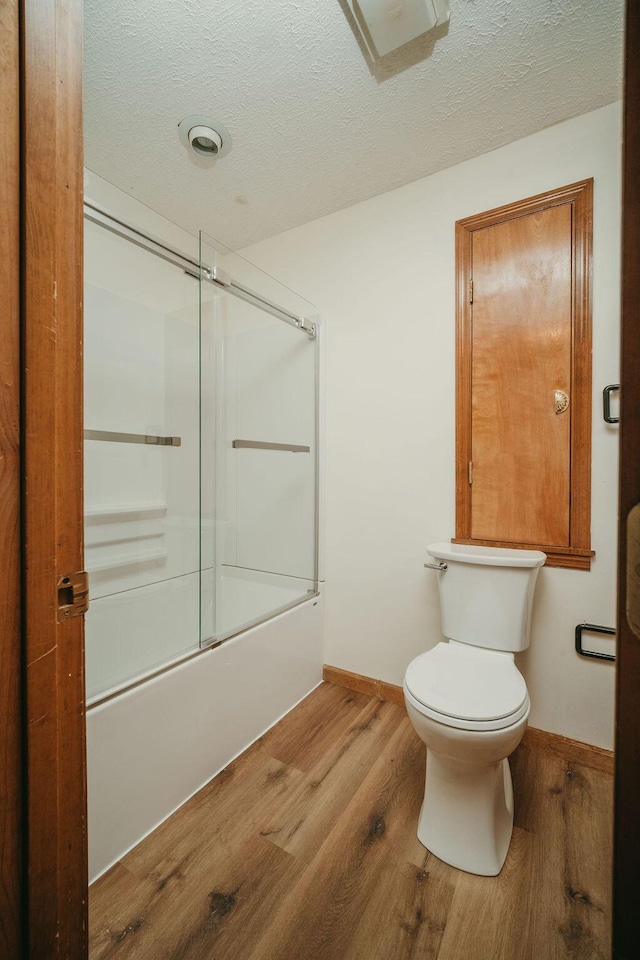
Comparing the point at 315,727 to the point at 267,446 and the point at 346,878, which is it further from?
the point at 267,446

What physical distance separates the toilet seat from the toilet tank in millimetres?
68

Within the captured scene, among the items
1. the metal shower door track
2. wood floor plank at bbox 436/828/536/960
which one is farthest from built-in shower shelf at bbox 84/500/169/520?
wood floor plank at bbox 436/828/536/960

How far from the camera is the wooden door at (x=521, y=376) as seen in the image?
5.02ft

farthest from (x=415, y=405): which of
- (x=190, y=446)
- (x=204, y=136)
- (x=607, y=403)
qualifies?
(x=204, y=136)

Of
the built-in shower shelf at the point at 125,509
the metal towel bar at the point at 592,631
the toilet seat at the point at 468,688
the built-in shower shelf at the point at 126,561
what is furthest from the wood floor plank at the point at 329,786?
the built-in shower shelf at the point at 125,509

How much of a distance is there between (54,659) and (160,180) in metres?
2.11

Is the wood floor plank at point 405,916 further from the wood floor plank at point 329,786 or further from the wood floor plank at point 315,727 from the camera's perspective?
the wood floor plank at point 315,727

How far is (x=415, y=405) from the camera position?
1.84 meters

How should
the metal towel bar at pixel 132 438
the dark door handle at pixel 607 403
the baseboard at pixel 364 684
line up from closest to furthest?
1. the dark door handle at pixel 607 403
2. the metal towel bar at pixel 132 438
3. the baseboard at pixel 364 684

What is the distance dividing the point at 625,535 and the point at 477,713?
38.4 inches

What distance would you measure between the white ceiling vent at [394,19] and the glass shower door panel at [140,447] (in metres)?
0.94

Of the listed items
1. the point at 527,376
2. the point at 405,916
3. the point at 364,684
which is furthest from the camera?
the point at 364,684

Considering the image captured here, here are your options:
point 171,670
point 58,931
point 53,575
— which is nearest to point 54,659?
point 53,575

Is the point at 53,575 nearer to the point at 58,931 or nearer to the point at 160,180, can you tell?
the point at 58,931
